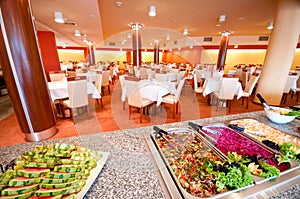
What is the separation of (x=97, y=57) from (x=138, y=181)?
14.9m

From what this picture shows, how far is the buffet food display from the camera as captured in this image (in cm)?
40

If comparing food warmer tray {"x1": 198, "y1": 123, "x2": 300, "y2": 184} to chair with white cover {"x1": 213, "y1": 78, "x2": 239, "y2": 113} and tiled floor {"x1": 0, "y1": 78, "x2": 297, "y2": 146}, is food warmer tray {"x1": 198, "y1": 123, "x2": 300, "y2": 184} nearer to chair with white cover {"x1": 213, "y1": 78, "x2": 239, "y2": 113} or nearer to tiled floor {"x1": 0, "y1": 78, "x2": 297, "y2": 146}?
tiled floor {"x1": 0, "y1": 78, "x2": 297, "y2": 146}

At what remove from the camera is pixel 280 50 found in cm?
302

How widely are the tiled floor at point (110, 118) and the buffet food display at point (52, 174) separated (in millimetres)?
1839

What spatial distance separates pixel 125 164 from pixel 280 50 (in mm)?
4027

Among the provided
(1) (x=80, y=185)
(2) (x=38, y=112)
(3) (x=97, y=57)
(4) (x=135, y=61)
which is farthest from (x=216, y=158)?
(3) (x=97, y=57)

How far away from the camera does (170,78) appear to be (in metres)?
4.30

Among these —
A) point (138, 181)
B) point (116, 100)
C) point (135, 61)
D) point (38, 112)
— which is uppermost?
point (135, 61)

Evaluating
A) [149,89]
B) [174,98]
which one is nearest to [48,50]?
[149,89]

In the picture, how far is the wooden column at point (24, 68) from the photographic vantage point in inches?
→ 58.4

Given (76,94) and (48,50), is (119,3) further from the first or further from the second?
(48,50)

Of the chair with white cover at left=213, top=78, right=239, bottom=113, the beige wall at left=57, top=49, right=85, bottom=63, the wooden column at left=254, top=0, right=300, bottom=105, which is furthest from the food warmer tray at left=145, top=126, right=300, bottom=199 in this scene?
the beige wall at left=57, top=49, right=85, bottom=63

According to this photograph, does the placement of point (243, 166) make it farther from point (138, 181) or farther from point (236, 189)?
point (138, 181)

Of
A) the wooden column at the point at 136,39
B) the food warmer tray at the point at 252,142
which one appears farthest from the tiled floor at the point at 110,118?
the wooden column at the point at 136,39
